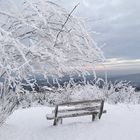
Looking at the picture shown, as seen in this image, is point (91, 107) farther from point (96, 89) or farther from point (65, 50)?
point (96, 89)

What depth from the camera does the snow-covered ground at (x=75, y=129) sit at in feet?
38.1

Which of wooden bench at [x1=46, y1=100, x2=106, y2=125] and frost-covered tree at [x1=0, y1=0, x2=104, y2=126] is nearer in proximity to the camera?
frost-covered tree at [x1=0, y1=0, x2=104, y2=126]

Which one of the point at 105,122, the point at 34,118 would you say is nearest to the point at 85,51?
the point at 105,122

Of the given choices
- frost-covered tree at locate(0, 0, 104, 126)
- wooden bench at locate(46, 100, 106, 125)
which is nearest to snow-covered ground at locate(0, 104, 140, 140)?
wooden bench at locate(46, 100, 106, 125)

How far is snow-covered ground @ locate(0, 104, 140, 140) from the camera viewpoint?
11609 millimetres

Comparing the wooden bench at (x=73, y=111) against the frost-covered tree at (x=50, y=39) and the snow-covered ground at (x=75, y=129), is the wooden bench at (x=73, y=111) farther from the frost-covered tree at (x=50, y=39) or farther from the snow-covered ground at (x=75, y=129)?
the frost-covered tree at (x=50, y=39)

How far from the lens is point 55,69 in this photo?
891 centimetres

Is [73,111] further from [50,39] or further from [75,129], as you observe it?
[50,39]

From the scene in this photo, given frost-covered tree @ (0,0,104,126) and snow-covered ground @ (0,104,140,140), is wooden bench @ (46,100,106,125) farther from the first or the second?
frost-covered tree @ (0,0,104,126)

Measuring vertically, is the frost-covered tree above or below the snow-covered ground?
above

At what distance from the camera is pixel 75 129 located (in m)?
12.2

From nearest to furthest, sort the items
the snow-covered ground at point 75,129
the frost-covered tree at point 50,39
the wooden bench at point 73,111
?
the frost-covered tree at point 50,39 → the snow-covered ground at point 75,129 → the wooden bench at point 73,111

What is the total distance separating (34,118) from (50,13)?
6.96 meters

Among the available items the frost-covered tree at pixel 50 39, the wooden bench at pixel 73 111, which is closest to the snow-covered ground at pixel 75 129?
the wooden bench at pixel 73 111
